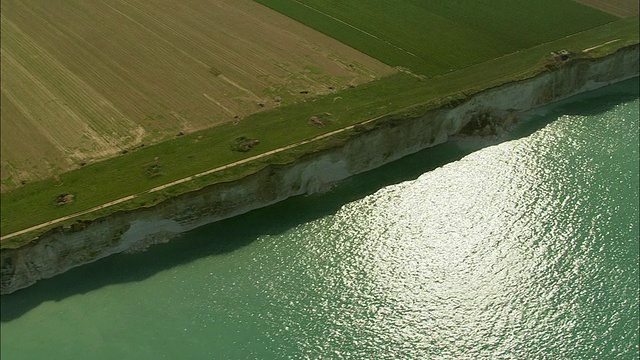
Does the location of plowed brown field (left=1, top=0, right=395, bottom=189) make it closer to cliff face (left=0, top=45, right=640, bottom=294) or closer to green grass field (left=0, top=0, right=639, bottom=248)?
green grass field (left=0, top=0, right=639, bottom=248)

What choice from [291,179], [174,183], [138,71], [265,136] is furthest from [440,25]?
[174,183]

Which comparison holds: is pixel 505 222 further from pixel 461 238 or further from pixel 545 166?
pixel 545 166

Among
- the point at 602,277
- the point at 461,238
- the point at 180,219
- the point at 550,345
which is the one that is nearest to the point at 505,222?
the point at 461,238

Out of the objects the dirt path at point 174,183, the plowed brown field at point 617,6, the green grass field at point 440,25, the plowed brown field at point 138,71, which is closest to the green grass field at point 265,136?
the dirt path at point 174,183

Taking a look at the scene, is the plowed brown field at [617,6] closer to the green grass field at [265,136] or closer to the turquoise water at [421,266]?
the green grass field at [265,136]

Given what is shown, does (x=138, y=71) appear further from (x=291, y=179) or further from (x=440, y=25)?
(x=440, y=25)

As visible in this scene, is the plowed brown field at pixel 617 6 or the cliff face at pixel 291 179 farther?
the plowed brown field at pixel 617 6
